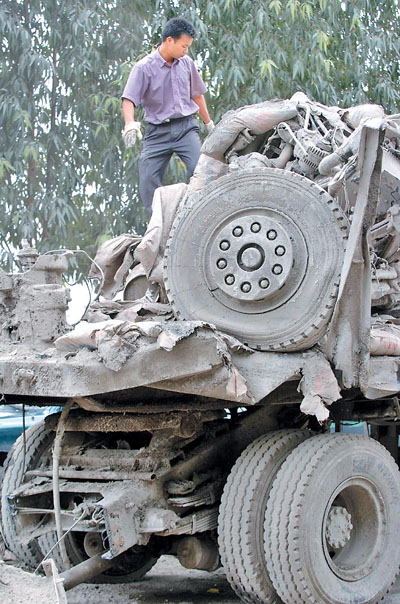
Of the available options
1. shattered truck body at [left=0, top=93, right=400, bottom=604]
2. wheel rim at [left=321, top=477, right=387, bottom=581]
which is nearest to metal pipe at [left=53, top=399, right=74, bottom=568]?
shattered truck body at [left=0, top=93, right=400, bottom=604]

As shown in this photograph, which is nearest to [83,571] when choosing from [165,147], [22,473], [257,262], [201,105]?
[22,473]

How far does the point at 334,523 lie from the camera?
A: 5645 millimetres

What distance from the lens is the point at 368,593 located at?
18.7 feet

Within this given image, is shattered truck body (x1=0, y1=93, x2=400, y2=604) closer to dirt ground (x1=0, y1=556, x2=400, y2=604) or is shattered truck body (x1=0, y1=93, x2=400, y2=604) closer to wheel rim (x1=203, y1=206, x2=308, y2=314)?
wheel rim (x1=203, y1=206, x2=308, y2=314)

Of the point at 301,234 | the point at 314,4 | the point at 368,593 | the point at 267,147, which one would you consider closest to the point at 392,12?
the point at 314,4

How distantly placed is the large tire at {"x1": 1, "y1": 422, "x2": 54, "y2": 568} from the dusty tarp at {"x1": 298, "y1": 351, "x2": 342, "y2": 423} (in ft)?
6.17

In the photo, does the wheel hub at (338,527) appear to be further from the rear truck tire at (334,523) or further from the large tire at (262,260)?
the large tire at (262,260)

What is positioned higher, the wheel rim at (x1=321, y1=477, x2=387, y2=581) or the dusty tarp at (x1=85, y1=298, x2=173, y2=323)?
the dusty tarp at (x1=85, y1=298, x2=173, y2=323)

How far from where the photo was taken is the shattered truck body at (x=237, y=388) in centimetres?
525

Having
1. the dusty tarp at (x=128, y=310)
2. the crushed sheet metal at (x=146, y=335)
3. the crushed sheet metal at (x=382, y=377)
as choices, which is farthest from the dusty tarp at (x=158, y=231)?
the crushed sheet metal at (x=382, y=377)

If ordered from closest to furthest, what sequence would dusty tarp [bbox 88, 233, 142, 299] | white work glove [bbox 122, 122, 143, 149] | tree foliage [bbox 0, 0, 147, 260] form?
dusty tarp [bbox 88, 233, 142, 299]
white work glove [bbox 122, 122, 143, 149]
tree foliage [bbox 0, 0, 147, 260]

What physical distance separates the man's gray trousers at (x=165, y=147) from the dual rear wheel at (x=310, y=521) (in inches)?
107

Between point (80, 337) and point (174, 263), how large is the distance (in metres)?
0.82

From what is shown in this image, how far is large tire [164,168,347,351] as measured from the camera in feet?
17.8
